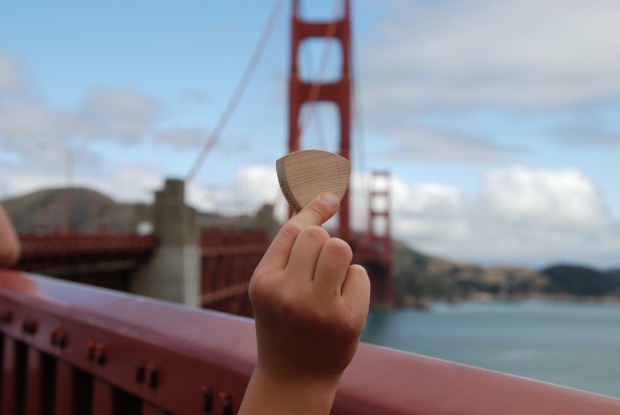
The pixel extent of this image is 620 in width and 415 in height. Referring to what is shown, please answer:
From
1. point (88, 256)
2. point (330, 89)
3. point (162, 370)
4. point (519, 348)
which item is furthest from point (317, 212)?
point (519, 348)

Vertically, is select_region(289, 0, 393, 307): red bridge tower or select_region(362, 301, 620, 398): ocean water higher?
select_region(289, 0, 393, 307): red bridge tower

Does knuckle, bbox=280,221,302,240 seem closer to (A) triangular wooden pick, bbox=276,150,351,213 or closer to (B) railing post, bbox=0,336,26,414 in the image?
(A) triangular wooden pick, bbox=276,150,351,213

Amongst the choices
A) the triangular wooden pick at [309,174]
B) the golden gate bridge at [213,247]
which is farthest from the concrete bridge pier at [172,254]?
the triangular wooden pick at [309,174]

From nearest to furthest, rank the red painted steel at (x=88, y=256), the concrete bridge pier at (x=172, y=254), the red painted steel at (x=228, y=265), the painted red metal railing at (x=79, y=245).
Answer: the painted red metal railing at (x=79, y=245)
the red painted steel at (x=88, y=256)
the concrete bridge pier at (x=172, y=254)
the red painted steel at (x=228, y=265)

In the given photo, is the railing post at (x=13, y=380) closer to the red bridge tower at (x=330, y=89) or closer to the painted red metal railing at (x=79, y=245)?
the painted red metal railing at (x=79, y=245)

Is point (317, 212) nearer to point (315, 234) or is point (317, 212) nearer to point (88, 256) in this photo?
point (315, 234)

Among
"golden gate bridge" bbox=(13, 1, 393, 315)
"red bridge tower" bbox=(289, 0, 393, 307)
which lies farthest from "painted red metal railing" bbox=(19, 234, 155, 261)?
"red bridge tower" bbox=(289, 0, 393, 307)

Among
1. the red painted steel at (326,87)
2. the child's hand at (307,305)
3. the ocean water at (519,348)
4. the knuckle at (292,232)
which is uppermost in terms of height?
the red painted steel at (326,87)
